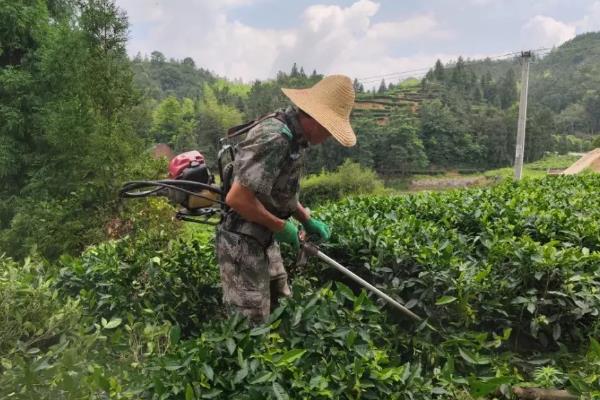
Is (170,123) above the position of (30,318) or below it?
above

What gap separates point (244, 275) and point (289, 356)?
0.74m

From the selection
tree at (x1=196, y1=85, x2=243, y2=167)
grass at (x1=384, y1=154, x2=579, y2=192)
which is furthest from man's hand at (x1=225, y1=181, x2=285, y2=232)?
tree at (x1=196, y1=85, x2=243, y2=167)

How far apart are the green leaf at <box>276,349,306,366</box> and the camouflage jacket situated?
0.78 m

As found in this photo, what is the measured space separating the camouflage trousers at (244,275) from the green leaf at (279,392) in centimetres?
75

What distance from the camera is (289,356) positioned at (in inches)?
72.2

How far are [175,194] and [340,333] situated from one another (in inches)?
46.6

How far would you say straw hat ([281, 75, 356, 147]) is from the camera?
7.77 feet

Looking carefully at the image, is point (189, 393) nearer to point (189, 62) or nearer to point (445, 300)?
point (445, 300)

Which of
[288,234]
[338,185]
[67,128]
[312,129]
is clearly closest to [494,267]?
[288,234]

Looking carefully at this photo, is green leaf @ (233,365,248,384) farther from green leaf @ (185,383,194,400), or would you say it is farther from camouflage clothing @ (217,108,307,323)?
camouflage clothing @ (217,108,307,323)

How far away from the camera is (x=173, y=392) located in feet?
5.56

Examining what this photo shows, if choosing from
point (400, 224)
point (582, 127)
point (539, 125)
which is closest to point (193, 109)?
point (539, 125)

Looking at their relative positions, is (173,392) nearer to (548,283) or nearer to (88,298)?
(88,298)

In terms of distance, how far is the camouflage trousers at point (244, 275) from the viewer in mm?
2486
